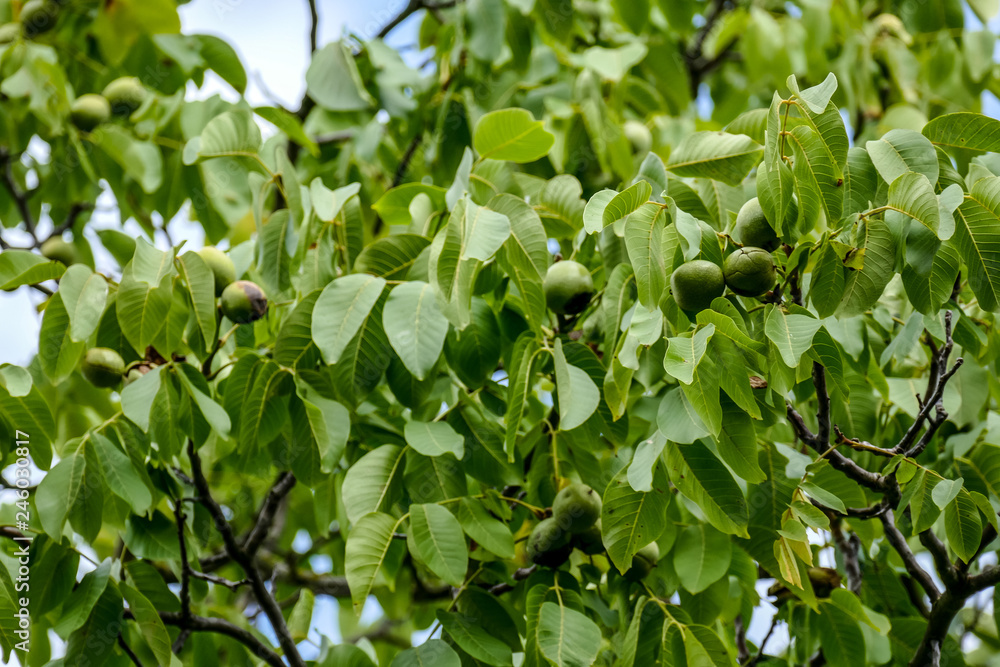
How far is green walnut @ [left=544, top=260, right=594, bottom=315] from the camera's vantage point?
1845 mm

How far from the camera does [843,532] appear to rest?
7.86ft

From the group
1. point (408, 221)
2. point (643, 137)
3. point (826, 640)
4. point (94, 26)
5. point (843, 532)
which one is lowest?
point (843, 532)

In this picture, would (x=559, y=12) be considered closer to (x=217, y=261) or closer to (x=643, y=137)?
(x=643, y=137)

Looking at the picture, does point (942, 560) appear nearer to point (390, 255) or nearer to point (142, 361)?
point (390, 255)

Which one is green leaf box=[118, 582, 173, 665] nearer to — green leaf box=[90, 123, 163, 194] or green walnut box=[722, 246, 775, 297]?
green walnut box=[722, 246, 775, 297]

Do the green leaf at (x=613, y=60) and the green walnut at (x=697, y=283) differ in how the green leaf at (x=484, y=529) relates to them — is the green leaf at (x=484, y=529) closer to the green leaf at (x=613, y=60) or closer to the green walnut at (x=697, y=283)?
the green walnut at (x=697, y=283)

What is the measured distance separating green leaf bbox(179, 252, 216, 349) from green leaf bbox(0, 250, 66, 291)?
11.8 inches

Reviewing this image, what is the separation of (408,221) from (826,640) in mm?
1386

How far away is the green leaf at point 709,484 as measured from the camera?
1497 mm

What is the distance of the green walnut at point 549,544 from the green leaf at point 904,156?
897 mm

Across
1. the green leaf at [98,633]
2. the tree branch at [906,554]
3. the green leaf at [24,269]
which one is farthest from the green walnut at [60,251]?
the tree branch at [906,554]

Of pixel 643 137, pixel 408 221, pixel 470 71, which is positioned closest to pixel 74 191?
pixel 470 71

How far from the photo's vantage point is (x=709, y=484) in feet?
4.94

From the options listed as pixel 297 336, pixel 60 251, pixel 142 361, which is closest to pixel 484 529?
pixel 297 336
